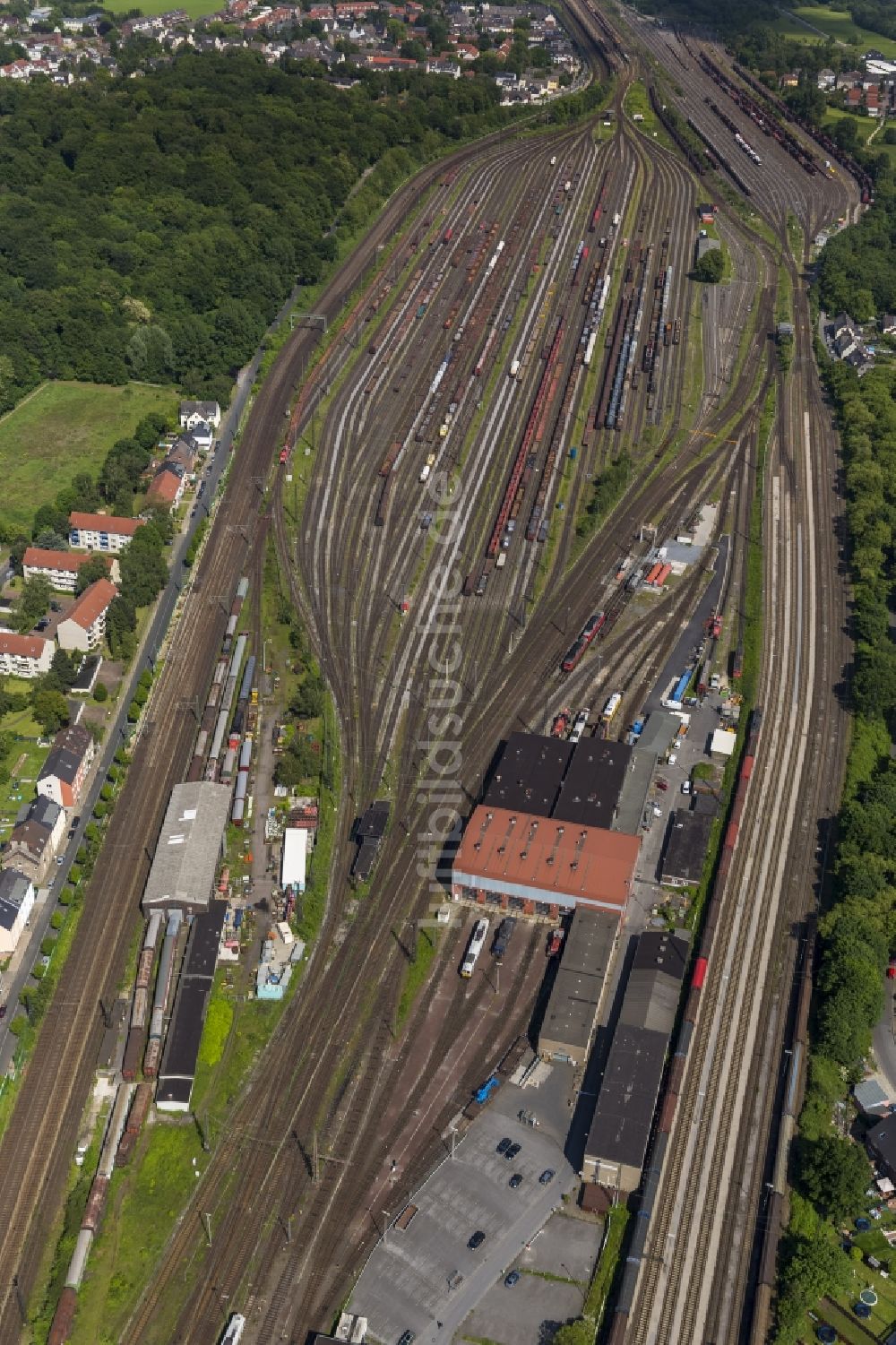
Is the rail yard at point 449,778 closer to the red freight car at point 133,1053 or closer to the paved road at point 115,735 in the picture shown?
the red freight car at point 133,1053

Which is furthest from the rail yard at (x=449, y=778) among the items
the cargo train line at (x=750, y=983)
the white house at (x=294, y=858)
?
the white house at (x=294, y=858)

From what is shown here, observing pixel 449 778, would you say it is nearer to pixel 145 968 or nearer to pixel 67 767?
pixel 145 968

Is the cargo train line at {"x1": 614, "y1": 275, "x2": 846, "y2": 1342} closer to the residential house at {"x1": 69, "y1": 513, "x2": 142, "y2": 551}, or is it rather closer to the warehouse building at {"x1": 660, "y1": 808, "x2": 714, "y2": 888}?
the warehouse building at {"x1": 660, "y1": 808, "x2": 714, "y2": 888}

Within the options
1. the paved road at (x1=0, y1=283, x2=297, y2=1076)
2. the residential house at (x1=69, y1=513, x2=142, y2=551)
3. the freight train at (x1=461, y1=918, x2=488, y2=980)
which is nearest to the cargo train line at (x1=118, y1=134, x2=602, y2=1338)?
the freight train at (x1=461, y1=918, x2=488, y2=980)

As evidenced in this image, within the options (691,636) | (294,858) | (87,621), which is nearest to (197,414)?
(87,621)

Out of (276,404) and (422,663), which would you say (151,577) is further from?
(276,404)
